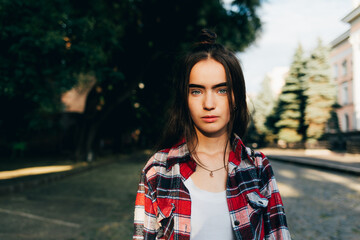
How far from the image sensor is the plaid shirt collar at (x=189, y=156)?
169 cm

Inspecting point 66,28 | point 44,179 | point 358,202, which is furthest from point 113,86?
point 358,202

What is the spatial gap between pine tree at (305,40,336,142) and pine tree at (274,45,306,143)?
1.47 meters

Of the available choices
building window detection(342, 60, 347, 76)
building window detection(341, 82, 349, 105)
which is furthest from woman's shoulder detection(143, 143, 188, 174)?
building window detection(341, 82, 349, 105)

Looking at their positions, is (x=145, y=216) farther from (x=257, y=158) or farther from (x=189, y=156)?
(x=257, y=158)

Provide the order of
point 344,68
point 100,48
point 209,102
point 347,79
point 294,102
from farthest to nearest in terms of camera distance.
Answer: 1. point 344,68
2. point 347,79
3. point 294,102
4. point 100,48
5. point 209,102

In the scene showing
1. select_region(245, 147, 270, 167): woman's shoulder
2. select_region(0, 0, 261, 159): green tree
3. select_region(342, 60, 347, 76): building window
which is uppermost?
select_region(342, 60, 347, 76): building window

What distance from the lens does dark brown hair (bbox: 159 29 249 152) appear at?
5.68 feet

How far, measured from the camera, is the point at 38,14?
616cm

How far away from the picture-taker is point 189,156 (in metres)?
1.74

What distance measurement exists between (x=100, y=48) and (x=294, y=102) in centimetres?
2813

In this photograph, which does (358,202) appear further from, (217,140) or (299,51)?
(299,51)

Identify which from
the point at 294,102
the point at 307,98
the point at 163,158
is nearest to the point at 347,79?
the point at 307,98

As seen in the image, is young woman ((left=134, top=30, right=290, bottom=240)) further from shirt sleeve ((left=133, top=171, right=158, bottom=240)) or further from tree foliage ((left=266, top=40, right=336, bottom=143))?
tree foliage ((left=266, top=40, right=336, bottom=143))

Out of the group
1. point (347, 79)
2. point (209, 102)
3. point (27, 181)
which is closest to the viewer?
point (209, 102)
